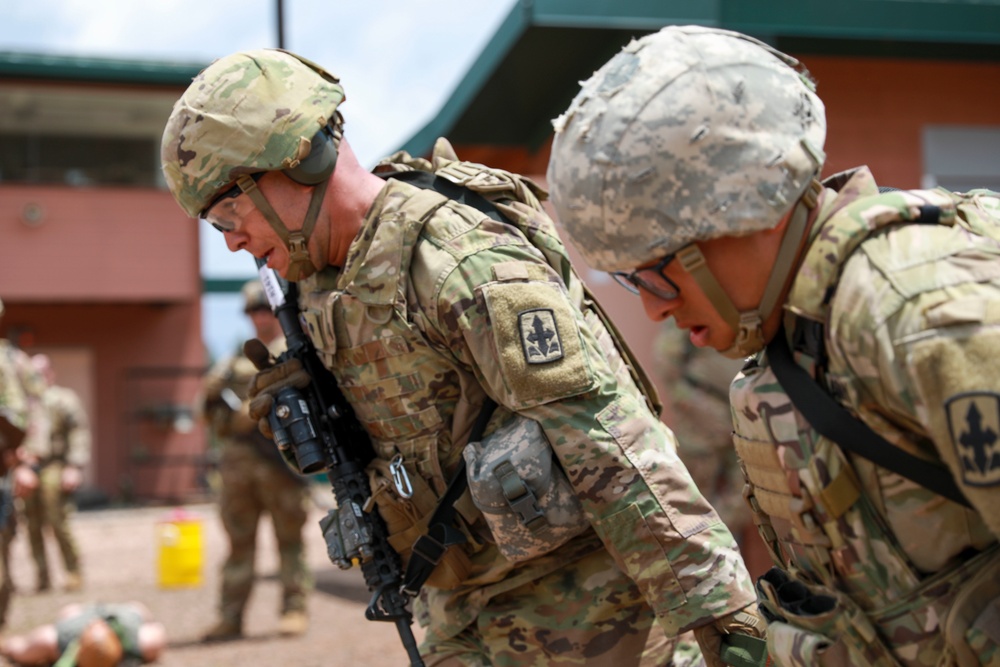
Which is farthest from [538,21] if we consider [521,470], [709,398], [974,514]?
[974,514]

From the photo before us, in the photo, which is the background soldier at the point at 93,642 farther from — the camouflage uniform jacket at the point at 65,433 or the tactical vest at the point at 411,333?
the tactical vest at the point at 411,333

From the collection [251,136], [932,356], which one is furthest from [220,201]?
[932,356]

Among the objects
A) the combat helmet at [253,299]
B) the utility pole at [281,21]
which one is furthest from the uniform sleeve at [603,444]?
the combat helmet at [253,299]

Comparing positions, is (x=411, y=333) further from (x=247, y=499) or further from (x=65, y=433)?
(x=65, y=433)

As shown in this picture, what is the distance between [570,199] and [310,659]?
5792 mm

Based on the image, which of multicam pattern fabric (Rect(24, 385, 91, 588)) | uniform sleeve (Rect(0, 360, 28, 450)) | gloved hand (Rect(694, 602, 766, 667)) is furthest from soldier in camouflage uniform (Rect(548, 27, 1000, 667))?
multicam pattern fabric (Rect(24, 385, 91, 588))

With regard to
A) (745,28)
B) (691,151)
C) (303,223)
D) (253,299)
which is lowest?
(253,299)

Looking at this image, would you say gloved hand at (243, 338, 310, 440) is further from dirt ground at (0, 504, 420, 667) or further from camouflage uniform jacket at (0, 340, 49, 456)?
camouflage uniform jacket at (0, 340, 49, 456)

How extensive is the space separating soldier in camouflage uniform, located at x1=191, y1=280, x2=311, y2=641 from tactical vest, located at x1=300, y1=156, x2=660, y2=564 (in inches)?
190

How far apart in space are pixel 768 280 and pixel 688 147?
0.24 metres

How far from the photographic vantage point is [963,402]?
4.72 ft

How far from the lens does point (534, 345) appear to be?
243 cm

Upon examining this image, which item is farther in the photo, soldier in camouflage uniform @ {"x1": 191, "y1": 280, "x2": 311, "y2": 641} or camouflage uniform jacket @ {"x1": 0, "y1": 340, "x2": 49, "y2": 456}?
camouflage uniform jacket @ {"x1": 0, "y1": 340, "x2": 49, "y2": 456}

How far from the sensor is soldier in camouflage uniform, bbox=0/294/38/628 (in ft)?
24.3
